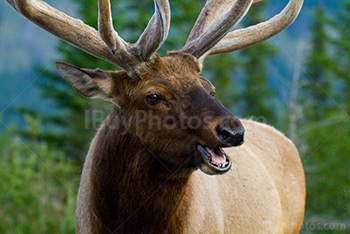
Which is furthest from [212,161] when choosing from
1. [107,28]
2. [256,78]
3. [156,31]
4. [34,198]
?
[256,78]

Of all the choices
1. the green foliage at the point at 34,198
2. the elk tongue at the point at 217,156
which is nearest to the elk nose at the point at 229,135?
the elk tongue at the point at 217,156

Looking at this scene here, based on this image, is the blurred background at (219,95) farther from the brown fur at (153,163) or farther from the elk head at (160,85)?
the elk head at (160,85)

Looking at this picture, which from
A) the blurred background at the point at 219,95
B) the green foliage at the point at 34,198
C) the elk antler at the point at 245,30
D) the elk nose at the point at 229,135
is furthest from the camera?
the blurred background at the point at 219,95

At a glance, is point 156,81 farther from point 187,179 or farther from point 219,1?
point 219,1

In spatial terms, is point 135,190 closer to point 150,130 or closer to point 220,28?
point 150,130

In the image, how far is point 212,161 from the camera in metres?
4.98

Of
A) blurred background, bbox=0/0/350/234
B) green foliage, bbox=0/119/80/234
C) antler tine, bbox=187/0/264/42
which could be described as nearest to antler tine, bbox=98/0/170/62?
antler tine, bbox=187/0/264/42

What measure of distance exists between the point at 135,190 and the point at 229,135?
45.2 inches

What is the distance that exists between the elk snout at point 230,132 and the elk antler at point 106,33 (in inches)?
42.7

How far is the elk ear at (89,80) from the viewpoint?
5.43 meters

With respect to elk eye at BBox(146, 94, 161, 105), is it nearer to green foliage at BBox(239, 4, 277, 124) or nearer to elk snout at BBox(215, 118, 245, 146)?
elk snout at BBox(215, 118, 245, 146)

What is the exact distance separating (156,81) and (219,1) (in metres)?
1.99

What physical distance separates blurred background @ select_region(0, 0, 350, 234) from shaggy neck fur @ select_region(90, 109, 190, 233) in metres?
4.94

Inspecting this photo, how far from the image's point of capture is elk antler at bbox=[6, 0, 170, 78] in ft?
17.2
